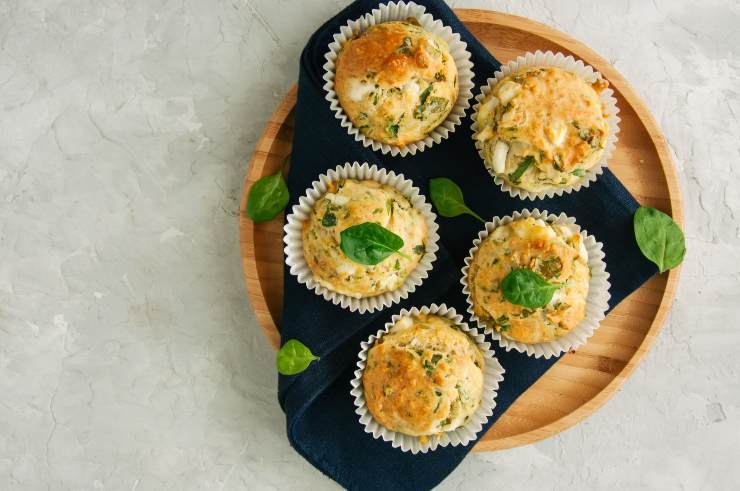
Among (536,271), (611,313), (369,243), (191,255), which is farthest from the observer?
(191,255)

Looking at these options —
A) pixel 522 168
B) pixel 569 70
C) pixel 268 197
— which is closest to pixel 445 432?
pixel 522 168

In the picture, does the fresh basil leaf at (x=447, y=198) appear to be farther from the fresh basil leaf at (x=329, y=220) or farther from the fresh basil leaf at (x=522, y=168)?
the fresh basil leaf at (x=329, y=220)

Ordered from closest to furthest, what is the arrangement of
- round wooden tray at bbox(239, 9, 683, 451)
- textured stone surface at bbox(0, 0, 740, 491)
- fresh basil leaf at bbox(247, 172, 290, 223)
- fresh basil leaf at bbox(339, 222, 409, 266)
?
fresh basil leaf at bbox(339, 222, 409, 266), fresh basil leaf at bbox(247, 172, 290, 223), round wooden tray at bbox(239, 9, 683, 451), textured stone surface at bbox(0, 0, 740, 491)

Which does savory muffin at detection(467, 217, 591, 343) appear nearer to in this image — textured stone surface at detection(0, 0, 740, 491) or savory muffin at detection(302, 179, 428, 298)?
savory muffin at detection(302, 179, 428, 298)

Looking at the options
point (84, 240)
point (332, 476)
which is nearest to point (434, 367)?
point (332, 476)

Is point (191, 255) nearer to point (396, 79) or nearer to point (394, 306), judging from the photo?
point (394, 306)

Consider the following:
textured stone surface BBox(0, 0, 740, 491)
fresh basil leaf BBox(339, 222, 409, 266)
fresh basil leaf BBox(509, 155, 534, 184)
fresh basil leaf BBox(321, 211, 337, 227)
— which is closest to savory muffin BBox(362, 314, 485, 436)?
fresh basil leaf BBox(339, 222, 409, 266)
